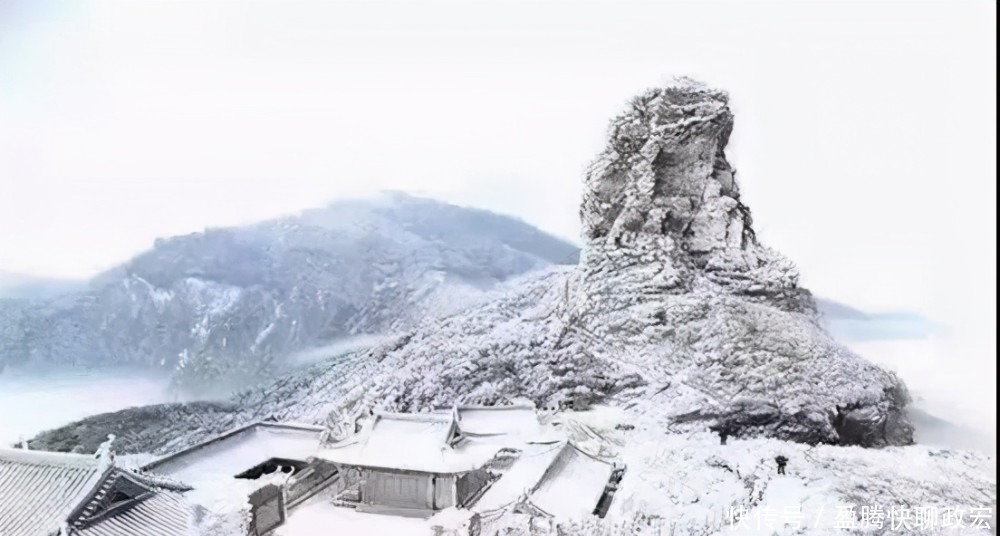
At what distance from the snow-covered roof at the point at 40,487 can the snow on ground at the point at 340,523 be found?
0.65 meters

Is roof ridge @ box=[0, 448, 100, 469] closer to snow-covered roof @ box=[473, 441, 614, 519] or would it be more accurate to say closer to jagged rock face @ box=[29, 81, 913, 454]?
jagged rock face @ box=[29, 81, 913, 454]

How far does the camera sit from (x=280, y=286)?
9.88 feet

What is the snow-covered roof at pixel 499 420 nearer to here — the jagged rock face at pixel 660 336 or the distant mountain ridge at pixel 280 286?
the jagged rock face at pixel 660 336

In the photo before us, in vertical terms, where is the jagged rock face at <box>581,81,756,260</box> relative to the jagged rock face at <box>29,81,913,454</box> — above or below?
above

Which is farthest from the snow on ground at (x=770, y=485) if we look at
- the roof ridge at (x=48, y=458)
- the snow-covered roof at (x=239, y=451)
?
the roof ridge at (x=48, y=458)

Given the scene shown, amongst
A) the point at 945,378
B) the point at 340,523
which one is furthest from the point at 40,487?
the point at 945,378

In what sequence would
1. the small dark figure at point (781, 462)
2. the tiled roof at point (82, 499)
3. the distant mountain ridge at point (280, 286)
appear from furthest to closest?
the distant mountain ridge at point (280, 286) → the small dark figure at point (781, 462) → the tiled roof at point (82, 499)

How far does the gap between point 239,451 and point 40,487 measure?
646 mm

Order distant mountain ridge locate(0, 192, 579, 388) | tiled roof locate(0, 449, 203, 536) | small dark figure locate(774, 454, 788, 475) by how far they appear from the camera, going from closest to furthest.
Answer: tiled roof locate(0, 449, 203, 536) → small dark figure locate(774, 454, 788, 475) → distant mountain ridge locate(0, 192, 579, 388)

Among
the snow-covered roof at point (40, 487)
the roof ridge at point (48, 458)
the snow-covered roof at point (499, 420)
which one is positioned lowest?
the snow-covered roof at point (40, 487)

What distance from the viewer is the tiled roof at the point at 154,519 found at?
110 inches

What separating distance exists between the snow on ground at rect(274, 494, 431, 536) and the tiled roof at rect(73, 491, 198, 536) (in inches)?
12.0

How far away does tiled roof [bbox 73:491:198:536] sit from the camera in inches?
110

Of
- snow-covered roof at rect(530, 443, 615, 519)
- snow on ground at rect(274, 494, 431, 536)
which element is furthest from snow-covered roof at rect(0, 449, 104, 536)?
snow-covered roof at rect(530, 443, 615, 519)
